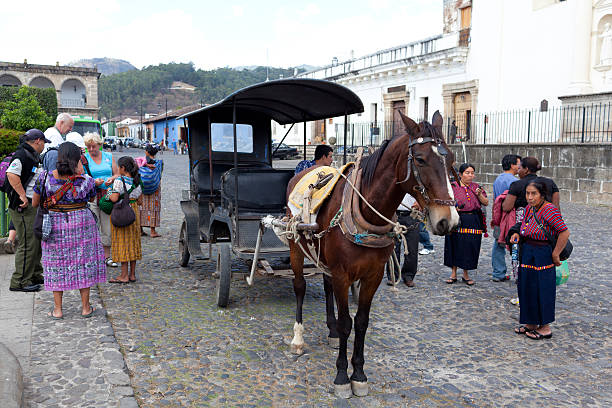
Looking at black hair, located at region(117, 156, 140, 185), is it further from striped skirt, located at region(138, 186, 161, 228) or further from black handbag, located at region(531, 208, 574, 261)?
black handbag, located at region(531, 208, 574, 261)

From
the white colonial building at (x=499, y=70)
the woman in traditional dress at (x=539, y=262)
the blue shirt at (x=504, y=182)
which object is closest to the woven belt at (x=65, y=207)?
the woman in traditional dress at (x=539, y=262)

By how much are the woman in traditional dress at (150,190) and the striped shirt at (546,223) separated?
687 cm

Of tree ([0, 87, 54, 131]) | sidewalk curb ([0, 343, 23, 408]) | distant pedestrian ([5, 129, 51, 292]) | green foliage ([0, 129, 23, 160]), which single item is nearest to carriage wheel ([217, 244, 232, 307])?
sidewalk curb ([0, 343, 23, 408])

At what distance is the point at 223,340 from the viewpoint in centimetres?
488

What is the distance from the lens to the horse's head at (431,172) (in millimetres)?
3174

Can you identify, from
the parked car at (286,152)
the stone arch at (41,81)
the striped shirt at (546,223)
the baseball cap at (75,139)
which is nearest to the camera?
the striped shirt at (546,223)

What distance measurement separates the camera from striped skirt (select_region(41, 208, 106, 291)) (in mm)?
5180

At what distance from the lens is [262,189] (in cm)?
680

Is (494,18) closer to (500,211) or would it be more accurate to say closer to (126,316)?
(500,211)

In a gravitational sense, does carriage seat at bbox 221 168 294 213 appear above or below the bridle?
below

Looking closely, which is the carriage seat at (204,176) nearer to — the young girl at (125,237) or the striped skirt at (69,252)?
the young girl at (125,237)

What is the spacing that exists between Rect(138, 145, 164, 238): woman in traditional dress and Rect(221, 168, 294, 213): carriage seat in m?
3.45

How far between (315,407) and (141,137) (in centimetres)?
8386

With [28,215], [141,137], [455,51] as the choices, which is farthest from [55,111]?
[28,215]
